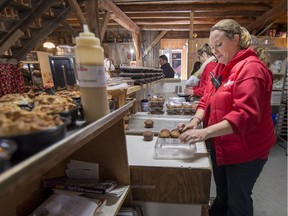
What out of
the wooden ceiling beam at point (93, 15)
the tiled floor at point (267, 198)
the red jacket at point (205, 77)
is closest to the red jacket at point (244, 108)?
the tiled floor at point (267, 198)

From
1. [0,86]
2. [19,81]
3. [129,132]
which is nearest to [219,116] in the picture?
[129,132]

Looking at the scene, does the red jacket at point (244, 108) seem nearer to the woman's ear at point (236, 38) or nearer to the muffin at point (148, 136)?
the woman's ear at point (236, 38)

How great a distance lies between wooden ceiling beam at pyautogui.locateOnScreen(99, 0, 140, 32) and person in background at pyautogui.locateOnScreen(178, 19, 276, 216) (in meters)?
2.31

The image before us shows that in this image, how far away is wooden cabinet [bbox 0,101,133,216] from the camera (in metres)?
0.37

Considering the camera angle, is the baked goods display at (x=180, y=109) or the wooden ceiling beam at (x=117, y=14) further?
the wooden ceiling beam at (x=117, y=14)

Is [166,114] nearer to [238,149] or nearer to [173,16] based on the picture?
[238,149]

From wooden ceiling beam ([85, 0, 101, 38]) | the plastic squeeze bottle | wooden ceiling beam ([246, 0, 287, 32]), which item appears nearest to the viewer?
the plastic squeeze bottle

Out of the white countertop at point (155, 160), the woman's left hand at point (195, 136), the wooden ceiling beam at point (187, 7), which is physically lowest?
the white countertop at point (155, 160)

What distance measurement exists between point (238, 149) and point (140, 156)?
565 millimetres

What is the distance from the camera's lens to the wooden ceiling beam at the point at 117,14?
120 inches

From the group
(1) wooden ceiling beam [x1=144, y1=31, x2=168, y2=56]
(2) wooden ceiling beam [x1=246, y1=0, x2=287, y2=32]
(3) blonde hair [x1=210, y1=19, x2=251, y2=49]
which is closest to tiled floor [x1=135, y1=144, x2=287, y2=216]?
(3) blonde hair [x1=210, y1=19, x2=251, y2=49]

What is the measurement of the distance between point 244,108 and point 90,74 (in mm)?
800

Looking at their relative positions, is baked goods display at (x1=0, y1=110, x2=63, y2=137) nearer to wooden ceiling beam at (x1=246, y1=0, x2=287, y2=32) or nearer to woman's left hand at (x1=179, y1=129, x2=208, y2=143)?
woman's left hand at (x1=179, y1=129, x2=208, y2=143)

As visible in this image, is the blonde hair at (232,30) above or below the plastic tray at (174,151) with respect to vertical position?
above
